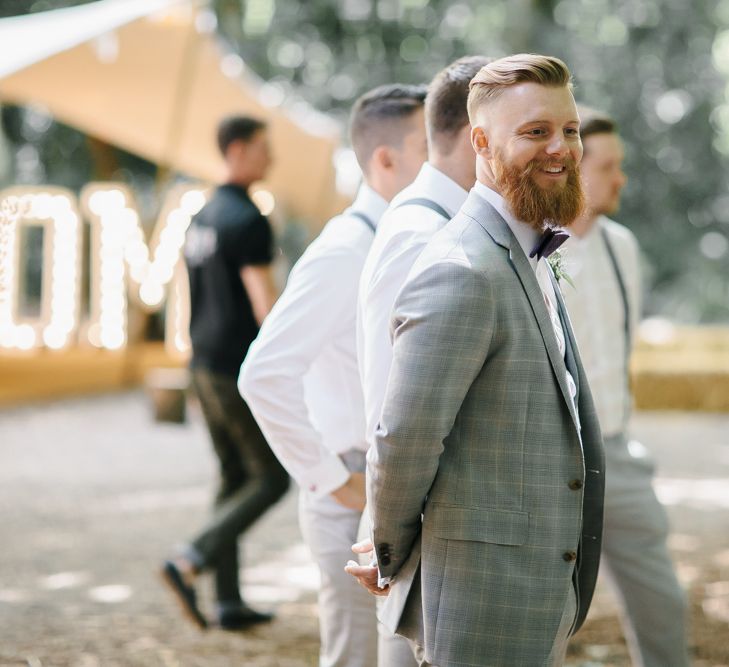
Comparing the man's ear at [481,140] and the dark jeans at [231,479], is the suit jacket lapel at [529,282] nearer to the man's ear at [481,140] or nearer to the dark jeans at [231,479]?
the man's ear at [481,140]

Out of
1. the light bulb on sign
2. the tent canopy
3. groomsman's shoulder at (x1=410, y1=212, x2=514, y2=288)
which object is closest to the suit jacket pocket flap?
groomsman's shoulder at (x1=410, y1=212, x2=514, y2=288)

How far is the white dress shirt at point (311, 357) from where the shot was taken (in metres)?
3.03

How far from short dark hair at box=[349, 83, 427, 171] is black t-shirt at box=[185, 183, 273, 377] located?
1.88m

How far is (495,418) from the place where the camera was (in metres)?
2.14

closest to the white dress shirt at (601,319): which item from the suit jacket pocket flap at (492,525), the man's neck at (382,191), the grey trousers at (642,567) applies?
the grey trousers at (642,567)

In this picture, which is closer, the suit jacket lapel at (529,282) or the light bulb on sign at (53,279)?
the suit jacket lapel at (529,282)

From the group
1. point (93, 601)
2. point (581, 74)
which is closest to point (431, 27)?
point (581, 74)

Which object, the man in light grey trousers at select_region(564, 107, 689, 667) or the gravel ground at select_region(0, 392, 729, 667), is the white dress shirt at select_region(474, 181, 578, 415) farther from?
the gravel ground at select_region(0, 392, 729, 667)

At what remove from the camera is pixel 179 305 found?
1612 cm

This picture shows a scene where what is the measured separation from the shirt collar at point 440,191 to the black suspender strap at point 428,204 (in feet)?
0.05

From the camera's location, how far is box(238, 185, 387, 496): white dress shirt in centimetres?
303

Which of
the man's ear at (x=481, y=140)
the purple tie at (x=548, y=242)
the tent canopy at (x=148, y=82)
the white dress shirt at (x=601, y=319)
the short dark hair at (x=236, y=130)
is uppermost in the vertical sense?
the tent canopy at (x=148, y=82)

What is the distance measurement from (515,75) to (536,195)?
24 centimetres

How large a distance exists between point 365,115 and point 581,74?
18.5 meters
